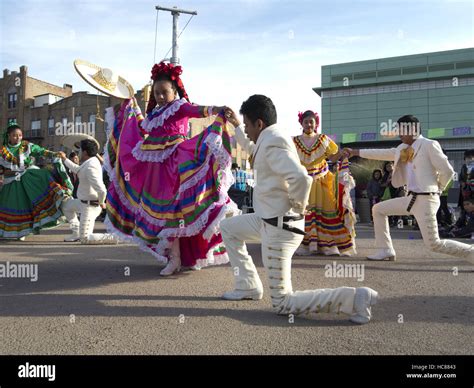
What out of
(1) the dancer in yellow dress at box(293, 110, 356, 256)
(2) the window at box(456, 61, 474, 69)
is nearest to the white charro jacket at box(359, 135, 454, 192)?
(1) the dancer in yellow dress at box(293, 110, 356, 256)

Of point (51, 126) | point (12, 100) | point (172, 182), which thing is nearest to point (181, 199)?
point (172, 182)

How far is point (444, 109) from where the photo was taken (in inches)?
1710

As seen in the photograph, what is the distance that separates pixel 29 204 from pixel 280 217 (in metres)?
6.30

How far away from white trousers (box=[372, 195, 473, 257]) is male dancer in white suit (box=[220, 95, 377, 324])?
8.47ft

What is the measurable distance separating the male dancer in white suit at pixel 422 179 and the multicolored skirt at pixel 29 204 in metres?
5.34

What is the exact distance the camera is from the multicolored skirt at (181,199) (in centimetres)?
491

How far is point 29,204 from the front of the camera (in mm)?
8359

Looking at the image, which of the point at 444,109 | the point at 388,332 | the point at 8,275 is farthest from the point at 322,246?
the point at 444,109

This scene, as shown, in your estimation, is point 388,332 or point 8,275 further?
point 8,275

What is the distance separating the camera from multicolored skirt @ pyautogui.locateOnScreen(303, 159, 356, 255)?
23.3ft

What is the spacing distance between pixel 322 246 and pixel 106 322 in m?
4.34

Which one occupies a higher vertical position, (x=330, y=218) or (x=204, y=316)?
(x=330, y=218)

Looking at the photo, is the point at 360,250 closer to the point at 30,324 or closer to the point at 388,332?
the point at 388,332

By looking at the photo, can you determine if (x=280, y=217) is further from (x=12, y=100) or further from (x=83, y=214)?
(x=12, y=100)
